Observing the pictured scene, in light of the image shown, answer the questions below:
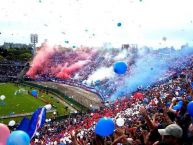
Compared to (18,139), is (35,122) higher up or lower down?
lower down

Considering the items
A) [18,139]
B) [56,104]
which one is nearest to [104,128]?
[18,139]

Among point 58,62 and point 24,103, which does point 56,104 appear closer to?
point 24,103

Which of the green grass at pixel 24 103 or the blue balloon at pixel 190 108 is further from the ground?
the blue balloon at pixel 190 108

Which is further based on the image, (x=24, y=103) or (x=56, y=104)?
(x=24, y=103)

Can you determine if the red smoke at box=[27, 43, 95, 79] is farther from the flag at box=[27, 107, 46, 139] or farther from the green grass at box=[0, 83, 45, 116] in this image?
the flag at box=[27, 107, 46, 139]

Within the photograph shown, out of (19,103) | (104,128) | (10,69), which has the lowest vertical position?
(10,69)

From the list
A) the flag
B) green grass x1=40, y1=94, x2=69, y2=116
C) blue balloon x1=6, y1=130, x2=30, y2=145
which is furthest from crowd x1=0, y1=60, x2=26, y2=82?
blue balloon x1=6, y1=130, x2=30, y2=145

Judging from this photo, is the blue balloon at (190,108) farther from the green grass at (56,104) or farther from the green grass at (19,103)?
the green grass at (19,103)

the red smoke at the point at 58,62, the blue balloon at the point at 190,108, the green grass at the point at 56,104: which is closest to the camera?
the blue balloon at the point at 190,108

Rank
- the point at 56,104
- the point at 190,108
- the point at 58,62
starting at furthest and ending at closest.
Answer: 1. the point at 58,62
2. the point at 56,104
3. the point at 190,108

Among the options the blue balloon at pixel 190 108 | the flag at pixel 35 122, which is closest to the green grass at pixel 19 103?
the flag at pixel 35 122

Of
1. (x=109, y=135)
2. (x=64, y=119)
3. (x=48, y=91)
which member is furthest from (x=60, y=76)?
(x=109, y=135)

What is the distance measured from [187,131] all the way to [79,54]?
75.2 meters

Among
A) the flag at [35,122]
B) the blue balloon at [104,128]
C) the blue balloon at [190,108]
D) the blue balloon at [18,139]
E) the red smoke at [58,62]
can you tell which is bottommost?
the red smoke at [58,62]
